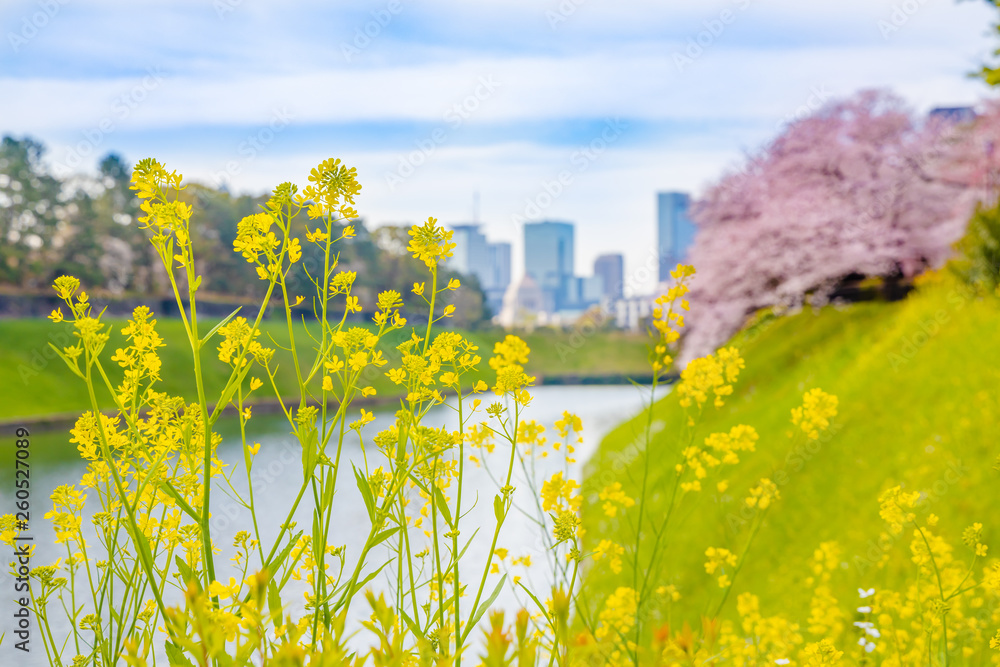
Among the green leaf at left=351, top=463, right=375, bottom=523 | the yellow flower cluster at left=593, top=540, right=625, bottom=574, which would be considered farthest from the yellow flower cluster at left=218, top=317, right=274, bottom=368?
the yellow flower cluster at left=593, top=540, right=625, bottom=574

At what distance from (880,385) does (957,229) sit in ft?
24.5

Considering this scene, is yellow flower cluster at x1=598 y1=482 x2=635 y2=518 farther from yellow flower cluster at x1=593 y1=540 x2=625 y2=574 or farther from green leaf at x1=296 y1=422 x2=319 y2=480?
green leaf at x1=296 y1=422 x2=319 y2=480

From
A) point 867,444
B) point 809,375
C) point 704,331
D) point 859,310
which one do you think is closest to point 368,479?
point 867,444

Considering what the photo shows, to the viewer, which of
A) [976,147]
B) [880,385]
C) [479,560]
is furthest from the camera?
[976,147]

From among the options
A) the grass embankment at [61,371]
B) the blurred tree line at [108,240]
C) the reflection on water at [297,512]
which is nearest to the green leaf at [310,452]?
the reflection on water at [297,512]

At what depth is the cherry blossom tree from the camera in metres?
15.6

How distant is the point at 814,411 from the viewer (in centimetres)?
272

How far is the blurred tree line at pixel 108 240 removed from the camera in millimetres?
39188

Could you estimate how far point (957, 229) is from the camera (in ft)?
47.0

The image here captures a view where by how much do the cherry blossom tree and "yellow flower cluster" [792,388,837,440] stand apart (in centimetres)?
1380

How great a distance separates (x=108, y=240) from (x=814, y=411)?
52088mm

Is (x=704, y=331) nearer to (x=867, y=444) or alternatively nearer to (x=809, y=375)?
(x=809, y=375)

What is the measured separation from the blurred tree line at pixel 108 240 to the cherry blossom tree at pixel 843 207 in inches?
715

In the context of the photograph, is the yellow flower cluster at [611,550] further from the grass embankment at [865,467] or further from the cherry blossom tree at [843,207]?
the cherry blossom tree at [843,207]
